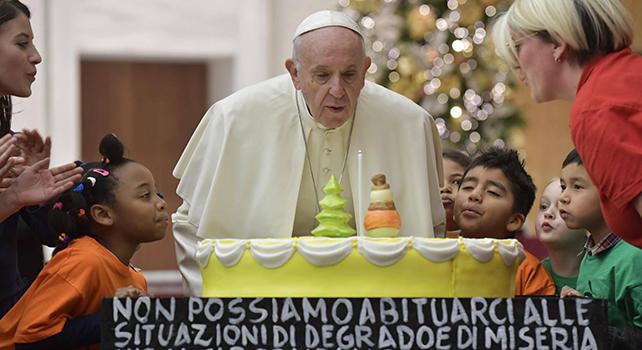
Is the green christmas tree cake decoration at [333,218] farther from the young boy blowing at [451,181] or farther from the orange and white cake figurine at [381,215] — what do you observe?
the young boy blowing at [451,181]

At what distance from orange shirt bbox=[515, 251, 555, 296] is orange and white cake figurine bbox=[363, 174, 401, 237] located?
99cm

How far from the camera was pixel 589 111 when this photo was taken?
331 centimetres

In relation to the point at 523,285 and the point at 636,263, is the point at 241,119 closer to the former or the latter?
the point at 523,285

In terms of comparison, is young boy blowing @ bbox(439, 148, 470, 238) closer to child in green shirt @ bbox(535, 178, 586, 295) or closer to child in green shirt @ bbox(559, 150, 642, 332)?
child in green shirt @ bbox(535, 178, 586, 295)

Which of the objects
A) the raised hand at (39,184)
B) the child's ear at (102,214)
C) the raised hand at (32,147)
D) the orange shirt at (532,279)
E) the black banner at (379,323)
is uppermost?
the raised hand at (32,147)

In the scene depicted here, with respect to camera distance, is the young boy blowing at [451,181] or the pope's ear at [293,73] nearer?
the pope's ear at [293,73]

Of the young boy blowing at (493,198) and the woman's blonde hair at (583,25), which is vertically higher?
the woman's blonde hair at (583,25)

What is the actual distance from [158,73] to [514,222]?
9157 millimetres

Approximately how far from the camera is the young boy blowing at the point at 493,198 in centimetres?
480

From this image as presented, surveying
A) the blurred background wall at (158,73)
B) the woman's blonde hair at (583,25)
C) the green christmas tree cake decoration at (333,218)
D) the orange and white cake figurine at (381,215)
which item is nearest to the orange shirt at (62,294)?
the green christmas tree cake decoration at (333,218)

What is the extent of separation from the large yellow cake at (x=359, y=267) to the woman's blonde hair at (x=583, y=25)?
2.04ft

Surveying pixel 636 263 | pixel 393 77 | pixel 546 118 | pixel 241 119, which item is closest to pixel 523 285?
pixel 636 263

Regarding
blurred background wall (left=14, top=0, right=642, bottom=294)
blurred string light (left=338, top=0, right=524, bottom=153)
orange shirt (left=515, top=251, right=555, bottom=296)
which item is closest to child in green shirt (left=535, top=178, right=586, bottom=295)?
orange shirt (left=515, top=251, right=555, bottom=296)

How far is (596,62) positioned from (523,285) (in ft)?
4.10
